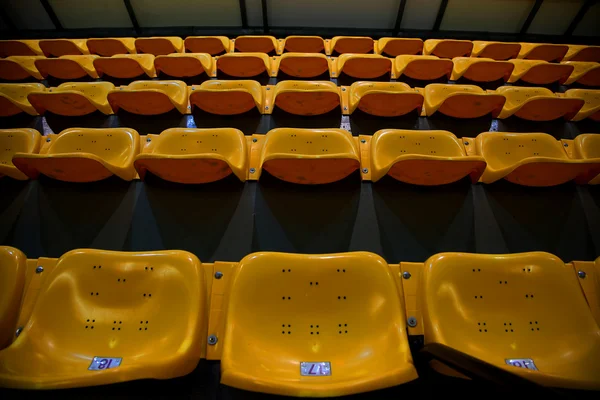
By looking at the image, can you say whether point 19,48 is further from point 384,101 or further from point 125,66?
point 384,101

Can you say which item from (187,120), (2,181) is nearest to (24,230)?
(2,181)

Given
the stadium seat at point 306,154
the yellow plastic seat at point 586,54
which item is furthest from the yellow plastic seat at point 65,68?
the yellow plastic seat at point 586,54

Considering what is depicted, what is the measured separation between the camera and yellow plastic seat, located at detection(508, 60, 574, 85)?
7.54 feet

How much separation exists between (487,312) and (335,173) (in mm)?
685

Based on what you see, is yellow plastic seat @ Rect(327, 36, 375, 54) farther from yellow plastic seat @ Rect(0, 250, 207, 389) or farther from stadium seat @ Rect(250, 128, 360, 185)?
yellow plastic seat @ Rect(0, 250, 207, 389)

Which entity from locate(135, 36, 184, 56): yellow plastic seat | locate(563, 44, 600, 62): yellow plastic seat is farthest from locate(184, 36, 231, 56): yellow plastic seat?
locate(563, 44, 600, 62): yellow plastic seat

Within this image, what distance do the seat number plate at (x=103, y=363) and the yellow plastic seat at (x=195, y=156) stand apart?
0.66 meters

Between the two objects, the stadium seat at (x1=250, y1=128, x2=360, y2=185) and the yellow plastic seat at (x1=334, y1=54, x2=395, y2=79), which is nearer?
the stadium seat at (x1=250, y1=128, x2=360, y2=185)

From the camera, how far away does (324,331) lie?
2.39 feet

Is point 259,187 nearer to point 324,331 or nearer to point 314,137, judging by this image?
point 314,137

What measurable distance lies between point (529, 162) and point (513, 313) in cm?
64

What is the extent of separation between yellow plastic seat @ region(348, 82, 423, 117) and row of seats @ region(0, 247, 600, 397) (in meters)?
1.04

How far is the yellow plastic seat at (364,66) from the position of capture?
2158 millimetres

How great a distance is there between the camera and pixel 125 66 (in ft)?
7.54
